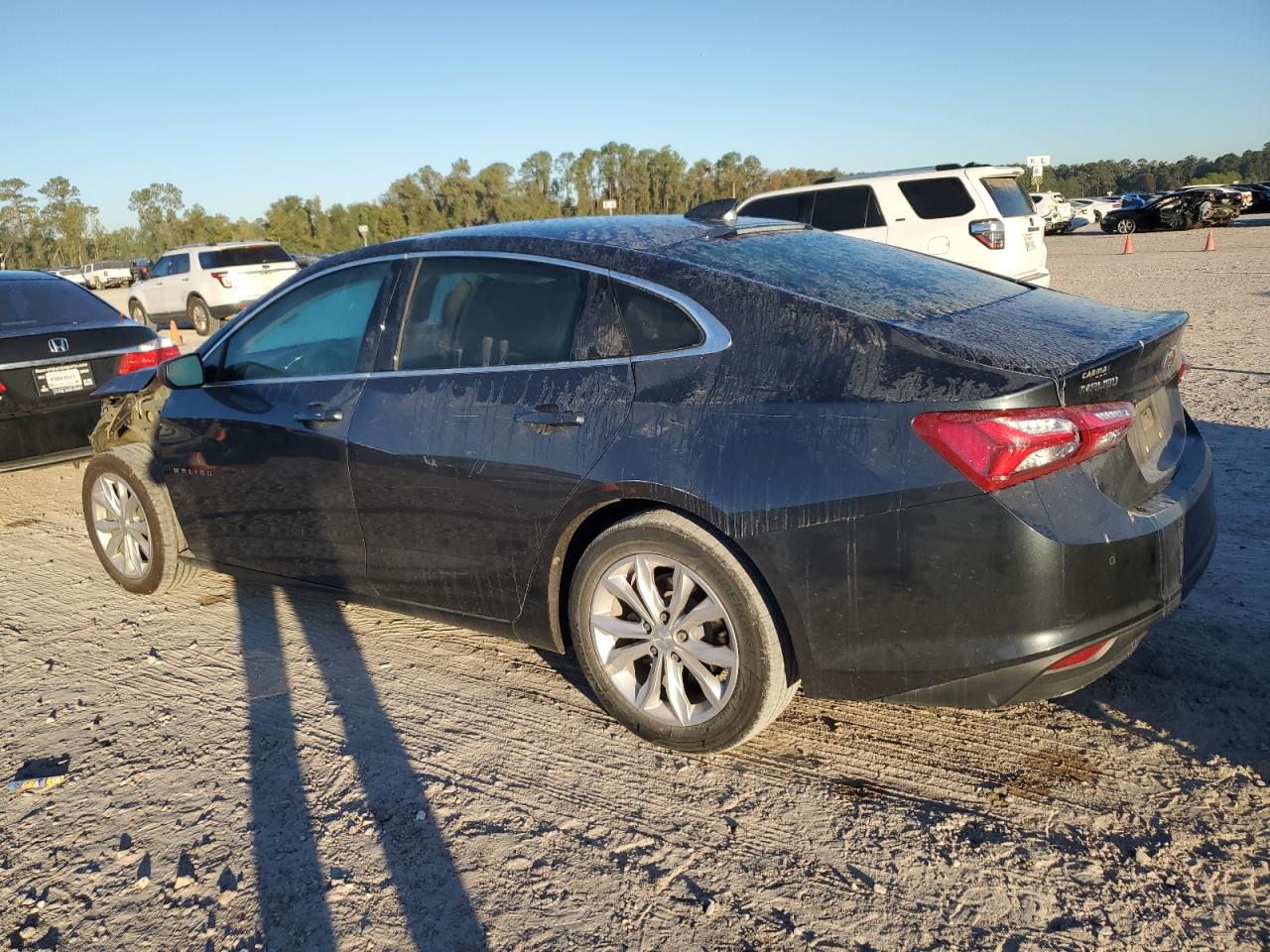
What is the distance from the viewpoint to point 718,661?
9.98ft

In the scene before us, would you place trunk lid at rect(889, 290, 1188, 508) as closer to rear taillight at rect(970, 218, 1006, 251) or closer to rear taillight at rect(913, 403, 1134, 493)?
rear taillight at rect(913, 403, 1134, 493)

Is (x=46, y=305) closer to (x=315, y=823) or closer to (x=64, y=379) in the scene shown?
(x=64, y=379)

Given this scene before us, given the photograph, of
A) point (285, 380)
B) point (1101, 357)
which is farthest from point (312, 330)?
point (1101, 357)

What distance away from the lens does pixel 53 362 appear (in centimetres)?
658

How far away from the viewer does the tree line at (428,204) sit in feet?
212

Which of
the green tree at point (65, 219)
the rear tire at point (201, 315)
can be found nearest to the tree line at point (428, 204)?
the green tree at point (65, 219)

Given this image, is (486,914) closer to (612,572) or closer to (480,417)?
(612,572)

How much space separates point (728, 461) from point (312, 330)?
2223mm

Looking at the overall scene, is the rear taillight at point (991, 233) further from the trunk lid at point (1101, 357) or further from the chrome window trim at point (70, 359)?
the chrome window trim at point (70, 359)

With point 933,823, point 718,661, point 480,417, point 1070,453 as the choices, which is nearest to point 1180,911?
point 933,823

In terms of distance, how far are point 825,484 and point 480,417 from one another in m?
1.33

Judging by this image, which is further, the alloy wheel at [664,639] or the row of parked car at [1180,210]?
the row of parked car at [1180,210]

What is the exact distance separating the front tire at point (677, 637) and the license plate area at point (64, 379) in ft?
16.4

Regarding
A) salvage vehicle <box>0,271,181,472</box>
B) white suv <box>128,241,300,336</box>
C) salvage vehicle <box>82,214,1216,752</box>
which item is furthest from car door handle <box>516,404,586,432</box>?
white suv <box>128,241,300,336</box>
